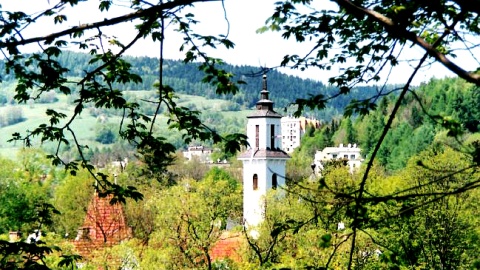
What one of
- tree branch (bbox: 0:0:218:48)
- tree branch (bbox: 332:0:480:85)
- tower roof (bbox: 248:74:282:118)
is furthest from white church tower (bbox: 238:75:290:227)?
tree branch (bbox: 332:0:480:85)

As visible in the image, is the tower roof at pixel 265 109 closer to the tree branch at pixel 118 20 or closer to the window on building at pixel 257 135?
the window on building at pixel 257 135

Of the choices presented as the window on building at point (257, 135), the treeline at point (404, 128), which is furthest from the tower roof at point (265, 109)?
the treeline at point (404, 128)

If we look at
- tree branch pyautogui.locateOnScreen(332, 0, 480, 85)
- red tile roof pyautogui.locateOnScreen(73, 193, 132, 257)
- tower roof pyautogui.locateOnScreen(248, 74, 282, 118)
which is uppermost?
tree branch pyautogui.locateOnScreen(332, 0, 480, 85)

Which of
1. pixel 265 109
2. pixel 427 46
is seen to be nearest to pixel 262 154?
pixel 265 109

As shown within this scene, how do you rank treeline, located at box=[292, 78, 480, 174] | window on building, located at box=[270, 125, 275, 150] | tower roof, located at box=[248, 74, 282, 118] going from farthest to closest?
treeline, located at box=[292, 78, 480, 174] → tower roof, located at box=[248, 74, 282, 118] → window on building, located at box=[270, 125, 275, 150]

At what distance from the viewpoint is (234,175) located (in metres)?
123

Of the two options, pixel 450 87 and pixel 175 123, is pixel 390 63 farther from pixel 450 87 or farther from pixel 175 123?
pixel 450 87

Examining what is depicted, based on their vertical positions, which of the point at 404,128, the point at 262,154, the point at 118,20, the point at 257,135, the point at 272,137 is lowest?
the point at 404,128

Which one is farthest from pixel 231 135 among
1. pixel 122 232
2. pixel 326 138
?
pixel 326 138

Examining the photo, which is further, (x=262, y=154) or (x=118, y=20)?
(x=262, y=154)

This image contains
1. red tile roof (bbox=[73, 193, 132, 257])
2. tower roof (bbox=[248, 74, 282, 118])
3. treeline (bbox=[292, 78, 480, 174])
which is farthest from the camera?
treeline (bbox=[292, 78, 480, 174])

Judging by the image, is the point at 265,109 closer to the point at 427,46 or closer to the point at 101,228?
the point at 101,228

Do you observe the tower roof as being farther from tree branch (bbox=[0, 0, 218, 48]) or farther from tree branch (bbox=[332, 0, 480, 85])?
tree branch (bbox=[332, 0, 480, 85])

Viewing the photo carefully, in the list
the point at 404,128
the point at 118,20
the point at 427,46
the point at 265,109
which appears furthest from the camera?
the point at 404,128
